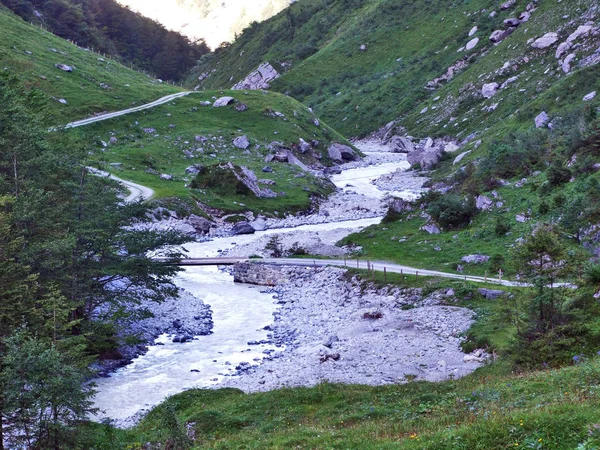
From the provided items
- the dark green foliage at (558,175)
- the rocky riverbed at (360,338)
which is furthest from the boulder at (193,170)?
the dark green foliage at (558,175)

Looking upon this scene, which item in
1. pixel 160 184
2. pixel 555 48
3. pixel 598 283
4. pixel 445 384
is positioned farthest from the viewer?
pixel 555 48

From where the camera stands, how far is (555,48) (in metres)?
108

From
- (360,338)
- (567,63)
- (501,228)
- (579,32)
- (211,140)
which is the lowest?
(360,338)

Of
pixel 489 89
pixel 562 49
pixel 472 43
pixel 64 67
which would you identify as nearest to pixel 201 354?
pixel 562 49

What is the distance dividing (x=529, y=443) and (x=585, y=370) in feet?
24.5

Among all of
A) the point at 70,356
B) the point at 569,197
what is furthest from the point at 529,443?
the point at 569,197

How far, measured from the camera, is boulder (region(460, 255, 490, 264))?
47.1 m

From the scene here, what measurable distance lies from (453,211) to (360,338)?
22289 millimetres

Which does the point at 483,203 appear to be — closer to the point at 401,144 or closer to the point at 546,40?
the point at 546,40

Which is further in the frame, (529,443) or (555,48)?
(555,48)

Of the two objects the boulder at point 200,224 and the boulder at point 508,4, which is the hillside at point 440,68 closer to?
the boulder at point 508,4

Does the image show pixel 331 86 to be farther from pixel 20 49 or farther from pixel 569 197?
pixel 569 197

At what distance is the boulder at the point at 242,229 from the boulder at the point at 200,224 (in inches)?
129

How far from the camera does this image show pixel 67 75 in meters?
121
